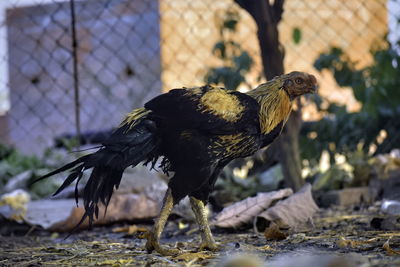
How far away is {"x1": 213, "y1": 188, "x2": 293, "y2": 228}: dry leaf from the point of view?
377 cm

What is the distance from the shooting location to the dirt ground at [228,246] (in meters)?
2.53

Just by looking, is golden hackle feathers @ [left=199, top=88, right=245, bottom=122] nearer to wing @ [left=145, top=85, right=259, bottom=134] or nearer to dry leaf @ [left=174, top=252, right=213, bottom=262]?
wing @ [left=145, top=85, right=259, bottom=134]

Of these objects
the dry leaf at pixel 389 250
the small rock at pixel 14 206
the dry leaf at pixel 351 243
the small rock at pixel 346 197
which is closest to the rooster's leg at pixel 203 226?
the dry leaf at pixel 351 243

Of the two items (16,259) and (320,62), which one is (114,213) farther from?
(320,62)

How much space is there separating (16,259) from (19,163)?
4033 mm

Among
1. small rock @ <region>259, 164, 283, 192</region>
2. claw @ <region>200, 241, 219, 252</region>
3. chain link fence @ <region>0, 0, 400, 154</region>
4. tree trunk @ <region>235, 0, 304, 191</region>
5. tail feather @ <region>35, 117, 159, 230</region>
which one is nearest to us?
tail feather @ <region>35, 117, 159, 230</region>

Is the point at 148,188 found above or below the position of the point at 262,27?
below

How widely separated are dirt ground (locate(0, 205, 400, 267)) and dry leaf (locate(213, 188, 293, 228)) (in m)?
0.07

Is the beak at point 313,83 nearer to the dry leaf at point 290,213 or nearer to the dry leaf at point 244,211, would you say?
the dry leaf at point 290,213

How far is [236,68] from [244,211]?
2497 millimetres

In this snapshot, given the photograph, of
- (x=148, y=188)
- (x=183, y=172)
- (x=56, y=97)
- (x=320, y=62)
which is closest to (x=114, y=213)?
(x=148, y=188)

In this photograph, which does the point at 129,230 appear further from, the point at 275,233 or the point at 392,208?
the point at 392,208

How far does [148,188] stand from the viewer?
15.8 feet

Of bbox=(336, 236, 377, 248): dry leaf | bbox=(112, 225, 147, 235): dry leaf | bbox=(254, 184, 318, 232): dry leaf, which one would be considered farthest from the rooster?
bbox=(112, 225, 147, 235): dry leaf
